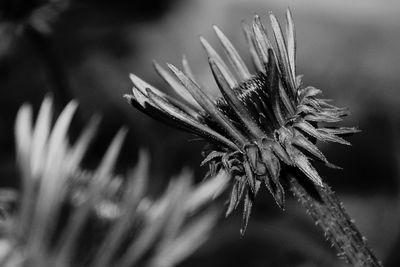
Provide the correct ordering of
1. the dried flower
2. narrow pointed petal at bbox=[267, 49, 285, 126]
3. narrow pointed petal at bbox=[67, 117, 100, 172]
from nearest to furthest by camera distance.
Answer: narrow pointed petal at bbox=[267, 49, 285, 126] < the dried flower < narrow pointed petal at bbox=[67, 117, 100, 172]

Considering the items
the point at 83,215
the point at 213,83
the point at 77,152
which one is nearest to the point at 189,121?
the point at 83,215

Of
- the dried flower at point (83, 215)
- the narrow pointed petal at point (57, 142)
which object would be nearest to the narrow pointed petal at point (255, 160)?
the dried flower at point (83, 215)

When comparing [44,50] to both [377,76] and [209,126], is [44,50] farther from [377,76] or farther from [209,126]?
[377,76]

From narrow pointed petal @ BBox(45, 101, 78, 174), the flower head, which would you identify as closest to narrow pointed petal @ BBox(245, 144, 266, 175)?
the flower head

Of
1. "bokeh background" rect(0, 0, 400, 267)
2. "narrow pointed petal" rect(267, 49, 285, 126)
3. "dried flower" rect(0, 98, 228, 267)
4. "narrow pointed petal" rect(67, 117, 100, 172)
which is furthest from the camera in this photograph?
"bokeh background" rect(0, 0, 400, 267)

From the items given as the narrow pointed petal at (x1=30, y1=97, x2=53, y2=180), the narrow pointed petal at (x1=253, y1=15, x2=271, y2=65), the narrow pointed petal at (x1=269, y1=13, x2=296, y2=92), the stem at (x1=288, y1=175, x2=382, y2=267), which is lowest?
the stem at (x1=288, y1=175, x2=382, y2=267)

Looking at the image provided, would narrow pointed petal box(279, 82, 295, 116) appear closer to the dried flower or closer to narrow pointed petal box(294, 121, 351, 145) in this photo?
narrow pointed petal box(294, 121, 351, 145)

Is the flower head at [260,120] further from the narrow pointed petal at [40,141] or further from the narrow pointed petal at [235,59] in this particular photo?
the narrow pointed petal at [40,141]
